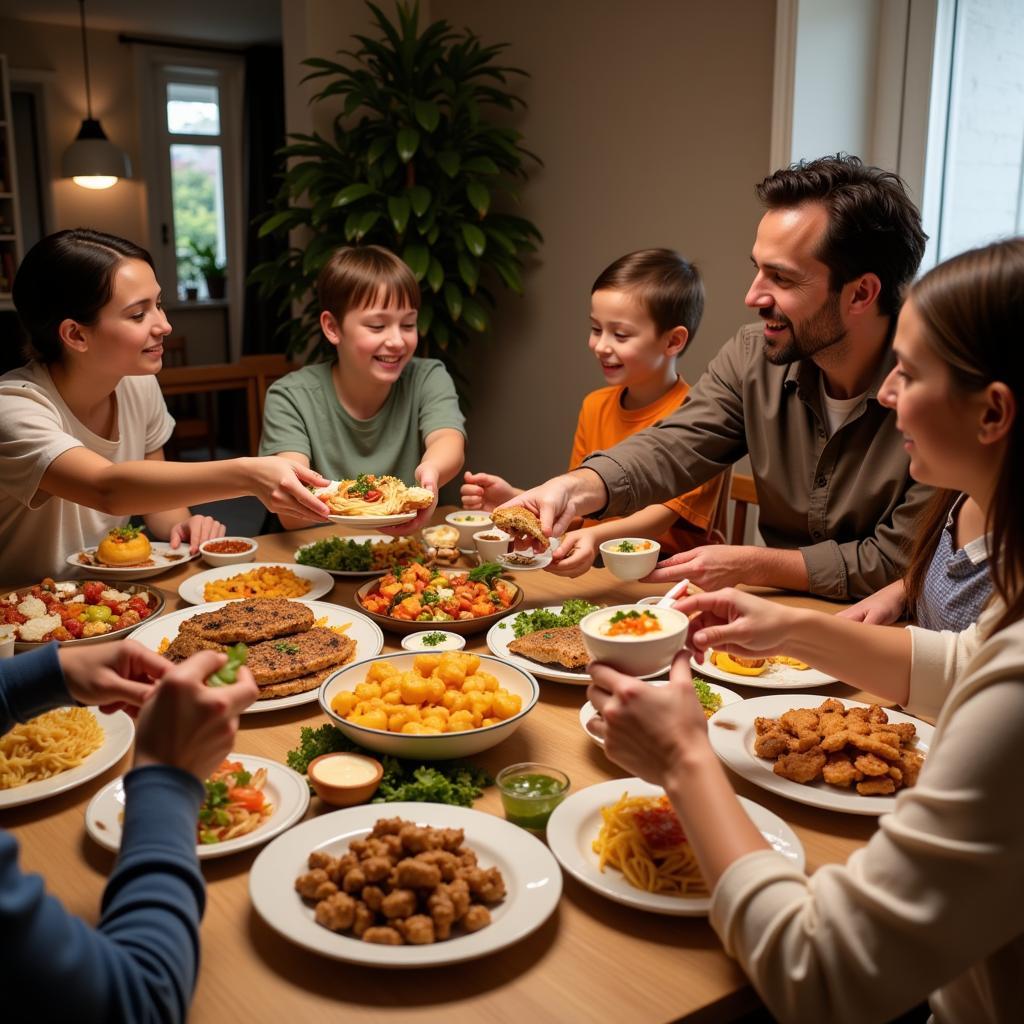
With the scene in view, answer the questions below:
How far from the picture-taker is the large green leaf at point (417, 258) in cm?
440

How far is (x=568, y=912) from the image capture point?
1.16 metres

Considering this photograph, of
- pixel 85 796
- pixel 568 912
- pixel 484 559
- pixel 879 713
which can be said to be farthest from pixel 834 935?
pixel 484 559

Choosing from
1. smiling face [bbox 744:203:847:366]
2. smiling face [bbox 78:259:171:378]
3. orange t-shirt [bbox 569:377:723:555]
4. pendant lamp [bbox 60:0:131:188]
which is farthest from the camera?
pendant lamp [bbox 60:0:131:188]

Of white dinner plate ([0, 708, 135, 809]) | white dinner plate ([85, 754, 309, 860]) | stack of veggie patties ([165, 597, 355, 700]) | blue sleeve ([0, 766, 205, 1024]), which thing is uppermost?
blue sleeve ([0, 766, 205, 1024])

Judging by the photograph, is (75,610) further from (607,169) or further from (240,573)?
(607,169)

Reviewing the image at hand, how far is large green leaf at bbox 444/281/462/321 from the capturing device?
453 cm

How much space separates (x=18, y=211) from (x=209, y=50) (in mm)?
2504

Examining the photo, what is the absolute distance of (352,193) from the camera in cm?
439

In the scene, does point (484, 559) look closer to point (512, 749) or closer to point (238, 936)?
point (512, 749)

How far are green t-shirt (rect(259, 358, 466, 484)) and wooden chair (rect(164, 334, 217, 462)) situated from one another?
3418mm

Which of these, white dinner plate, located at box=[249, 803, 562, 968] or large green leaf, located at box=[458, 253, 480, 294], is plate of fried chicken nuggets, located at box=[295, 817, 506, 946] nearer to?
white dinner plate, located at box=[249, 803, 562, 968]

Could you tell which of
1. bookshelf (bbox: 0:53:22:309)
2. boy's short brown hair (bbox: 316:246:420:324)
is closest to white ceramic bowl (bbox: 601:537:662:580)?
boy's short brown hair (bbox: 316:246:420:324)

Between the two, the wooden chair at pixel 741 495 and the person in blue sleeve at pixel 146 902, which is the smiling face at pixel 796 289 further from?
the person in blue sleeve at pixel 146 902

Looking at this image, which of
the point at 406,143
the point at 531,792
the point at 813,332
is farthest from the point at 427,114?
the point at 531,792
